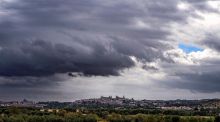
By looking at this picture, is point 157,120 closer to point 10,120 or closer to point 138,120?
point 138,120

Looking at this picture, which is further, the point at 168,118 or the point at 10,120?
the point at 168,118

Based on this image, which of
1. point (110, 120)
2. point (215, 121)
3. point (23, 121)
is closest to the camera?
point (23, 121)

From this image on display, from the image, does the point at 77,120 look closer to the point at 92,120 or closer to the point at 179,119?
the point at 92,120

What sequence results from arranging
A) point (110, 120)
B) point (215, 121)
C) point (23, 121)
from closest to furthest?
point (23, 121) < point (215, 121) < point (110, 120)

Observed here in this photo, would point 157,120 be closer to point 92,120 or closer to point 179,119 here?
point 179,119

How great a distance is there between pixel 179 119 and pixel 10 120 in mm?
63245

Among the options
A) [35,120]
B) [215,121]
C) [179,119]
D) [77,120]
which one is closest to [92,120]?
[77,120]

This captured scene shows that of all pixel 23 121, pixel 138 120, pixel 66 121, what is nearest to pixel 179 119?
pixel 138 120

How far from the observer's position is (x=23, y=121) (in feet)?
516

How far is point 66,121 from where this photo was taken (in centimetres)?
16375

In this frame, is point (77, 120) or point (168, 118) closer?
point (77, 120)

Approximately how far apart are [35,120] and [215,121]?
64.5 metres

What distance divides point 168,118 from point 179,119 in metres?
4.55

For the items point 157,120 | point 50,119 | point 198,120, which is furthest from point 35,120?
point 198,120
